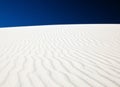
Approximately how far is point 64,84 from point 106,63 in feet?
4.61

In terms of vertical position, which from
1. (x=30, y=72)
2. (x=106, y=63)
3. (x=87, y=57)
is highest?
(x=87, y=57)

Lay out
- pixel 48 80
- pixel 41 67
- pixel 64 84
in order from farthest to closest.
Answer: pixel 41 67
pixel 48 80
pixel 64 84

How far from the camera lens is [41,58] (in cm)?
441

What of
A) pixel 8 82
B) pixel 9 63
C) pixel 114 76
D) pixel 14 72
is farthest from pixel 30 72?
pixel 114 76

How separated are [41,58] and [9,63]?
2.56 ft

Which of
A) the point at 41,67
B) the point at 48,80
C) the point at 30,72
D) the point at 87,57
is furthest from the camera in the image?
the point at 87,57

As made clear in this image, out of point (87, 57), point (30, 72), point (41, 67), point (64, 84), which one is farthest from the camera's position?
point (87, 57)

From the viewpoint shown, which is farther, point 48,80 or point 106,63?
point 106,63

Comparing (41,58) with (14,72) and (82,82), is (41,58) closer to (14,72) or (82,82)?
(14,72)

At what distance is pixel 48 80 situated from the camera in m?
2.98

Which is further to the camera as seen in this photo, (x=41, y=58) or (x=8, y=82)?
(x=41, y=58)

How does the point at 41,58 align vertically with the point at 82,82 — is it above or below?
above

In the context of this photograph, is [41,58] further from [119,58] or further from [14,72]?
[119,58]

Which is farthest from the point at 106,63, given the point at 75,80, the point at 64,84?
the point at 64,84
